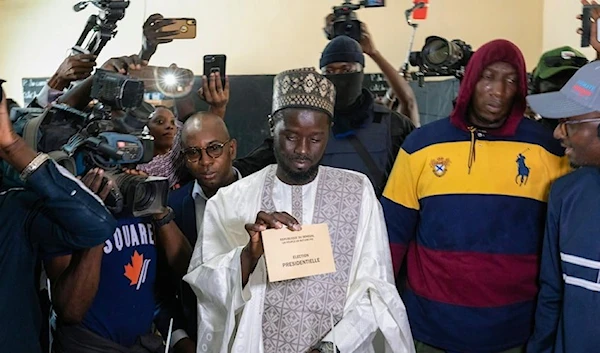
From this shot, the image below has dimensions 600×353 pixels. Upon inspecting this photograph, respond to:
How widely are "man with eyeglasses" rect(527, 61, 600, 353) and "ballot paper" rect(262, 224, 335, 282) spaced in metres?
0.71

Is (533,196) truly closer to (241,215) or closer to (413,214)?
(413,214)

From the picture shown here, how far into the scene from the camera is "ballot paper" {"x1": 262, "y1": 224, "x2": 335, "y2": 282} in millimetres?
1478

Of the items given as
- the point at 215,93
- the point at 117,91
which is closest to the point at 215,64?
the point at 215,93

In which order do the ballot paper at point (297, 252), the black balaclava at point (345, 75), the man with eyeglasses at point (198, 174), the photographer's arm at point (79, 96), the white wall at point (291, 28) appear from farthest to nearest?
the white wall at point (291, 28), the black balaclava at point (345, 75), the man with eyeglasses at point (198, 174), the photographer's arm at point (79, 96), the ballot paper at point (297, 252)

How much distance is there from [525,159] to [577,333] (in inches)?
23.0

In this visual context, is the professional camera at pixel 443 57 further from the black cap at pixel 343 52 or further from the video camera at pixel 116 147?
the video camera at pixel 116 147

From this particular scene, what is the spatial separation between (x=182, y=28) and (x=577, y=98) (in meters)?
1.58

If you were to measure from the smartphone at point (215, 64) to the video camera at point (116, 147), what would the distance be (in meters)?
0.72

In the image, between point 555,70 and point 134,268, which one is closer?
point 134,268

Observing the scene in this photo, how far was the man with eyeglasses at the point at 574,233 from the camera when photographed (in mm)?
1591

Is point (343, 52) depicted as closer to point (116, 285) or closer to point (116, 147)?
point (116, 147)

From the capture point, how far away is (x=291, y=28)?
520 cm

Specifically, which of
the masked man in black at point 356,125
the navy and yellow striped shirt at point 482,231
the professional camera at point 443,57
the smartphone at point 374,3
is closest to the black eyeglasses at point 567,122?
the navy and yellow striped shirt at point 482,231

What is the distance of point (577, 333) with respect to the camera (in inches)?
63.0
